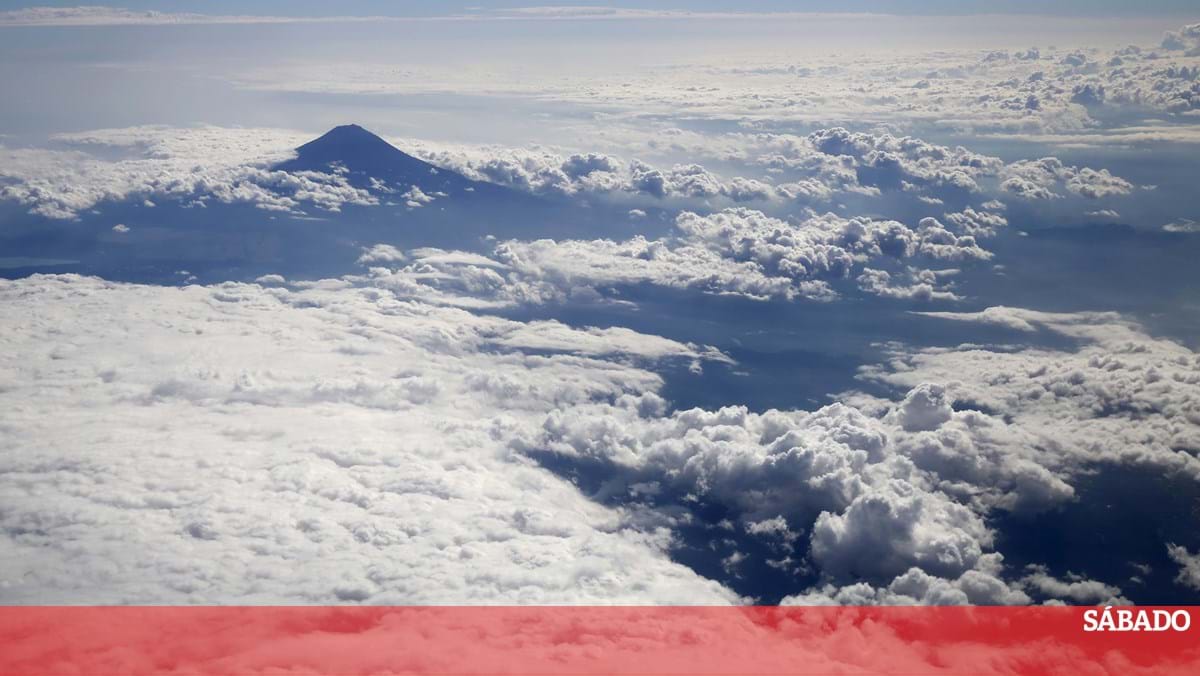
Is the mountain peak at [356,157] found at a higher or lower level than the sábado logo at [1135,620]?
higher

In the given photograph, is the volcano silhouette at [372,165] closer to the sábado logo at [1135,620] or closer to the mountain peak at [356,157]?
the mountain peak at [356,157]

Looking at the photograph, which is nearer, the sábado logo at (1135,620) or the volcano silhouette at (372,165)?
the sábado logo at (1135,620)

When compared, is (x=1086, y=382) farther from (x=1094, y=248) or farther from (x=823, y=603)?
(x=1094, y=248)

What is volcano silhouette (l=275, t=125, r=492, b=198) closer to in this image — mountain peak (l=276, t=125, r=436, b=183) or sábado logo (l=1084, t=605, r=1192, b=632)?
mountain peak (l=276, t=125, r=436, b=183)

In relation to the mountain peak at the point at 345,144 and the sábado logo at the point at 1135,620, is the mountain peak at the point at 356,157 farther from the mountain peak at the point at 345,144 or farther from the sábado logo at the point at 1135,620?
the sábado logo at the point at 1135,620

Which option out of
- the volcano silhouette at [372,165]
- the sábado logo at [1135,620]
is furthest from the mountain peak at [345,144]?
the sábado logo at [1135,620]

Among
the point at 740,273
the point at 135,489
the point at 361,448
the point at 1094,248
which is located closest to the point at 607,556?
the point at 361,448

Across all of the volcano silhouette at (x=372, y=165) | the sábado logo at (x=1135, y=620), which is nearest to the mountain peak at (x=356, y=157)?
the volcano silhouette at (x=372, y=165)

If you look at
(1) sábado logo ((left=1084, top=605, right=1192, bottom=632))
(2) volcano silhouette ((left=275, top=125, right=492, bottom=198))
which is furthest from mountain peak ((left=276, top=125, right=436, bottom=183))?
(1) sábado logo ((left=1084, top=605, right=1192, bottom=632))
